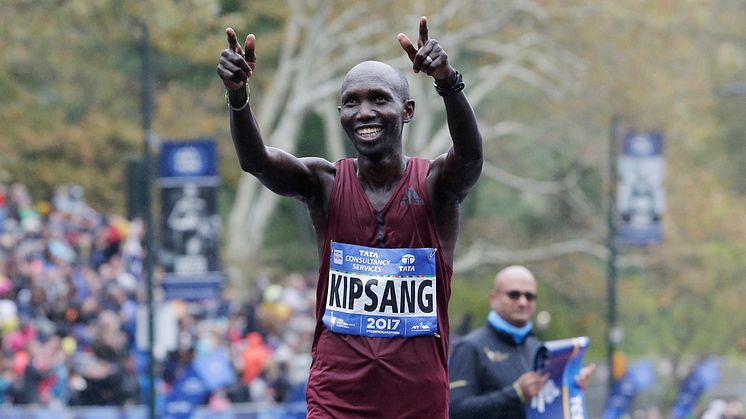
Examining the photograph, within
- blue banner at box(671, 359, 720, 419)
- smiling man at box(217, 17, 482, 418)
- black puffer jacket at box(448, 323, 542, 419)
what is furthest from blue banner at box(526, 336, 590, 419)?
blue banner at box(671, 359, 720, 419)

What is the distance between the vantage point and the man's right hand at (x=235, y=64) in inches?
223

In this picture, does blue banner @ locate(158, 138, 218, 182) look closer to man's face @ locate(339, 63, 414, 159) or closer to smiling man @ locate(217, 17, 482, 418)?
smiling man @ locate(217, 17, 482, 418)

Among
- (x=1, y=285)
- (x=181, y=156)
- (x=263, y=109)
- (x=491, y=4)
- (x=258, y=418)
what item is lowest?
(x=258, y=418)

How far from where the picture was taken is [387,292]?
5891mm

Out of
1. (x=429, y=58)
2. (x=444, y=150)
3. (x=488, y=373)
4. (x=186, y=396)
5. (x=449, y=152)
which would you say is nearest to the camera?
(x=429, y=58)

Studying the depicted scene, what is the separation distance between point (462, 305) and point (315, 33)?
25.9 ft

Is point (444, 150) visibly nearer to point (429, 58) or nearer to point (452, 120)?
point (452, 120)

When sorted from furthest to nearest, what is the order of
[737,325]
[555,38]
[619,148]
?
[737,325], [555,38], [619,148]

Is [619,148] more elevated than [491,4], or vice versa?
[491,4]

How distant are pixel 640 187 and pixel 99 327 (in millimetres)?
9921

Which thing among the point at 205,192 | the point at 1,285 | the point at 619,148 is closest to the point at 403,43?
the point at 205,192

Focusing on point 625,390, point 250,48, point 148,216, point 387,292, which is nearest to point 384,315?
point 387,292

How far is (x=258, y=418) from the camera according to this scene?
52.9 ft

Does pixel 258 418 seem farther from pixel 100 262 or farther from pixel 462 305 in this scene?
pixel 462 305
